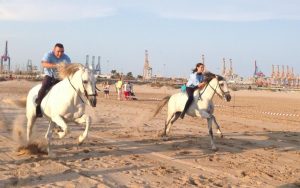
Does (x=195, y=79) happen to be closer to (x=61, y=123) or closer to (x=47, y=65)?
(x=47, y=65)

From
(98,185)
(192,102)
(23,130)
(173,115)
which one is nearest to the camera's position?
(98,185)

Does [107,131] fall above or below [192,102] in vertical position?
below

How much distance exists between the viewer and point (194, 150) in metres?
11.7

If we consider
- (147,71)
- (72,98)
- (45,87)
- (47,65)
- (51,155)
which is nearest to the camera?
(72,98)

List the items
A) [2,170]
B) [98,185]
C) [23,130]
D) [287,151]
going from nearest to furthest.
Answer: [98,185], [2,170], [23,130], [287,151]

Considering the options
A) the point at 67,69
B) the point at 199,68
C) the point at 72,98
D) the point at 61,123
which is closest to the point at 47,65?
the point at 67,69

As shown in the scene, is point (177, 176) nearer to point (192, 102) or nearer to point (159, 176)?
point (159, 176)

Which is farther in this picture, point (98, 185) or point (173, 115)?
point (173, 115)

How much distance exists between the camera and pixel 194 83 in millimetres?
13531

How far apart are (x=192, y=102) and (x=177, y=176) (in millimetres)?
4997

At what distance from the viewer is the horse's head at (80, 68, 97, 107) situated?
9281 millimetres

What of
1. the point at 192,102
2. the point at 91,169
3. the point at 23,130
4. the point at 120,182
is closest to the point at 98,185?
the point at 120,182

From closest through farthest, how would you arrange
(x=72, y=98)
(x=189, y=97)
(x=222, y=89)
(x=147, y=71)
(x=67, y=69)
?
(x=72, y=98)
(x=67, y=69)
(x=222, y=89)
(x=189, y=97)
(x=147, y=71)

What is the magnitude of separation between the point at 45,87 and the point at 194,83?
4882mm
